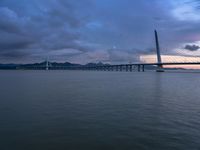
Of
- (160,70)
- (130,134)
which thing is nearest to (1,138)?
(130,134)

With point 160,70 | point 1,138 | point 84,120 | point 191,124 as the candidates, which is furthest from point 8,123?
point 160,70

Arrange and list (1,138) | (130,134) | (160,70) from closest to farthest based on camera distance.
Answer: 1. (1,138)
2. (130,134)
3. (160,70)

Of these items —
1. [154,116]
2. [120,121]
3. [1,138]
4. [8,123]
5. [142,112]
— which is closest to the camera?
[1,138]

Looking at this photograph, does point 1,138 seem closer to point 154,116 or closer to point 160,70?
point 154,116

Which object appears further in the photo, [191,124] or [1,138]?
[191,124]

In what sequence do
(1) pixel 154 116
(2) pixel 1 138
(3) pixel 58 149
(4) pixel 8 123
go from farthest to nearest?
(1) pixel 154 116 < (4) pixel 8 123 < (2) pixel 1 138 < (3) pixel 58 149

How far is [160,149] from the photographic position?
7234 millimetres

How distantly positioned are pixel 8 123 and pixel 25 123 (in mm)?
848

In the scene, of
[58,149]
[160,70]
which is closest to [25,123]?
[58,149]

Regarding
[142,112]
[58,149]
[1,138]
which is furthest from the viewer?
[142,112]

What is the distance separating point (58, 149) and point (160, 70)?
138 meters

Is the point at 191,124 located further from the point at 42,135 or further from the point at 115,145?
the point at 42,135

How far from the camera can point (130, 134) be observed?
8.84 metres

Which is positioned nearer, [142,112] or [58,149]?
[58,149]
